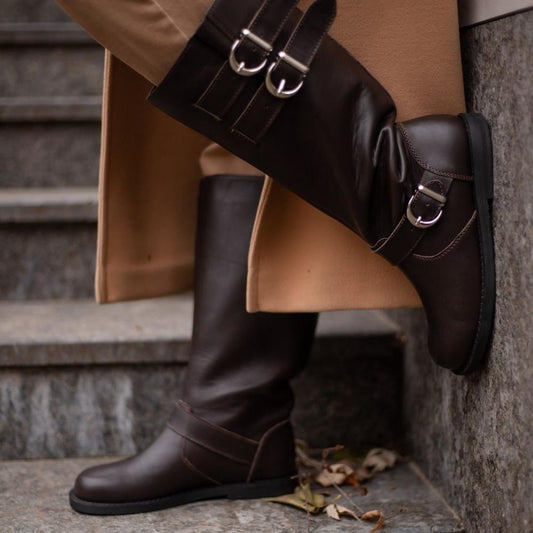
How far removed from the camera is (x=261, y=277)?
85 centimetres

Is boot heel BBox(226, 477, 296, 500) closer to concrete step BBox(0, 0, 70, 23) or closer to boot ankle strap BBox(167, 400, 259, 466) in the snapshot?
boot ankle strap BBox(167, 400, 259, 466)

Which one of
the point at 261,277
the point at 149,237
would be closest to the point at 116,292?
the point at 149,237

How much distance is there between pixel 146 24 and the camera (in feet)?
2.25

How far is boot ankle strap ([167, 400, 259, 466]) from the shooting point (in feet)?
3.06

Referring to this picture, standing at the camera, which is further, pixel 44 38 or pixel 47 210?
pixel 44 38

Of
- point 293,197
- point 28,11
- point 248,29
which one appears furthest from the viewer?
point 28,11

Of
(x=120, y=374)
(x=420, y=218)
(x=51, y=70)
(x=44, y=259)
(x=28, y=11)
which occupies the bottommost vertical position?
(x=120, y=374)

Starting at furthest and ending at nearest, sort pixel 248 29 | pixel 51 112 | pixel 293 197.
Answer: pixel 51 112
pixel 293 197
pixel 248 29

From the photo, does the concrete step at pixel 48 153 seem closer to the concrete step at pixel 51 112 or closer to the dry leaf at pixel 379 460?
the concrete step at pixel 51 112

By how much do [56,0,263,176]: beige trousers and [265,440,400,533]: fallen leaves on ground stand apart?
536mm

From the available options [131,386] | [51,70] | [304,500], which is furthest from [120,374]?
[51,70]

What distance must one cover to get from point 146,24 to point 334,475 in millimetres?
622

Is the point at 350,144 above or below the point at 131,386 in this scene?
above

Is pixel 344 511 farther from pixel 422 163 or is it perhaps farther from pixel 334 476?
pixel 422 163
